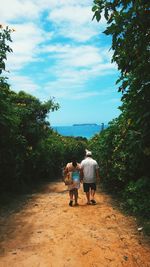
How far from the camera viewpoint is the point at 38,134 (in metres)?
18.7

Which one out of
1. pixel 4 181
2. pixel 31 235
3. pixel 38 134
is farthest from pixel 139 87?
pixel 38 134

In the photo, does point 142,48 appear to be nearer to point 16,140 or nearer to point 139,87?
point 139,87

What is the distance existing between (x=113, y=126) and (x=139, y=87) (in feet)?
26.6

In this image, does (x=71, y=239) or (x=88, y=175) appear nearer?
(x=71, y=239)

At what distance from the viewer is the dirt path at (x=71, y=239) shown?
6.92 meters

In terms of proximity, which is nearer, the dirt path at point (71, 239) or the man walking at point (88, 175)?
the dirt path at point (71, 239)

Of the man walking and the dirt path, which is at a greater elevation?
the man walking

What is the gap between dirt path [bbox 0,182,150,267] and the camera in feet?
22.7

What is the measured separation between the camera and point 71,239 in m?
8.08

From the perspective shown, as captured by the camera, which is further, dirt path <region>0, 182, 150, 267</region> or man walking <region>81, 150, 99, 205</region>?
man walking <region>81, 150, 99, 205</region>

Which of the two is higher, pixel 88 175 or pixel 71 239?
pixel 88 175

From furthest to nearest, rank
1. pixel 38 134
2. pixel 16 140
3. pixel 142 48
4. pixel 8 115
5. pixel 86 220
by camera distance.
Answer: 1. pixel 38 134
2. pixel 16 140
3. pixel 8 115
4. pixel 86 220
5. pixel 142 48

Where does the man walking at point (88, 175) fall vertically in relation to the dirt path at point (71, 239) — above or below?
above

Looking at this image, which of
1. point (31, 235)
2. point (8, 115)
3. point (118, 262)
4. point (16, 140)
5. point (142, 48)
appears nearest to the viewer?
point (142, 48)
